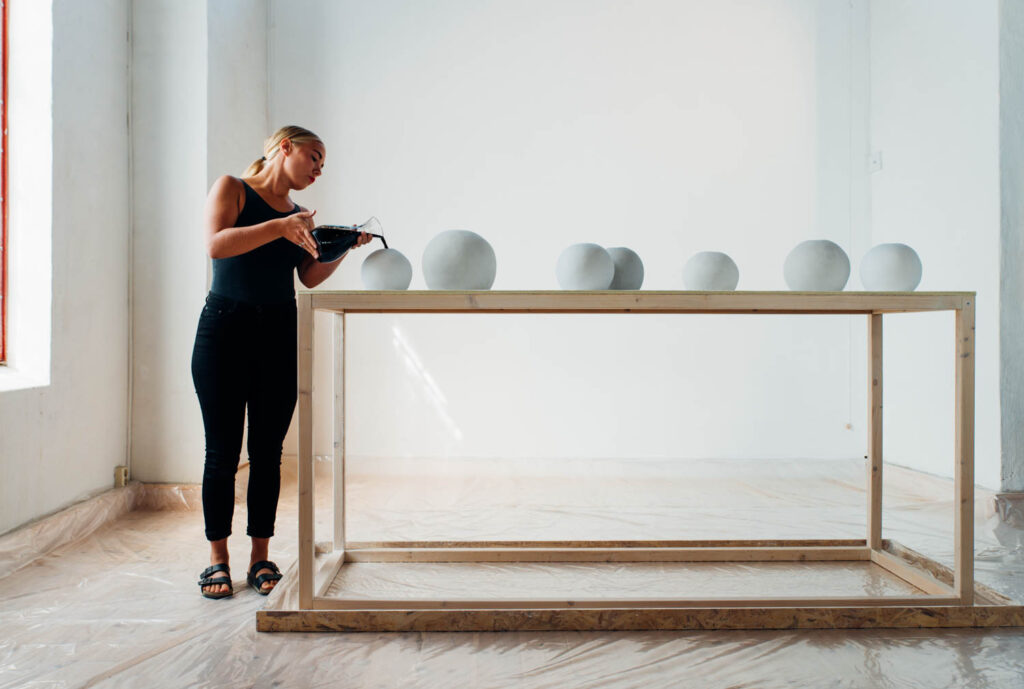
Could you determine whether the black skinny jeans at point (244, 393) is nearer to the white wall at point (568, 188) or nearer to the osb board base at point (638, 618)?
the osb board base at point (638, 618)

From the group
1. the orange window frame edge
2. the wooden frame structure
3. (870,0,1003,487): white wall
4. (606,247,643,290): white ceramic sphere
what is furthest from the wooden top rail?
(870,0,1003,487): white wall

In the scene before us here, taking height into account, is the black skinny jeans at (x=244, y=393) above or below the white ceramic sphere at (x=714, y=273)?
below

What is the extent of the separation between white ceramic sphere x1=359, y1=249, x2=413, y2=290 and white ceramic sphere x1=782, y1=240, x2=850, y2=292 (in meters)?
0.98

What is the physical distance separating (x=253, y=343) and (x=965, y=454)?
1.71 meters

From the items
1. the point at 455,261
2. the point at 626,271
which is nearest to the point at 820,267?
the point at 626,271

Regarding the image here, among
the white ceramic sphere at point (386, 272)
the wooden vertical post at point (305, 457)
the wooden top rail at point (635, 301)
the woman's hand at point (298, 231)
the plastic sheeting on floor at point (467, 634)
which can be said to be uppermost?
the woman's hand at point (298, 231)

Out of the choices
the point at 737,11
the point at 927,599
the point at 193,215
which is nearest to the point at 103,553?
the point at 193,215

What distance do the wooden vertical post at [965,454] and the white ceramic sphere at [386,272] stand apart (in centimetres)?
130

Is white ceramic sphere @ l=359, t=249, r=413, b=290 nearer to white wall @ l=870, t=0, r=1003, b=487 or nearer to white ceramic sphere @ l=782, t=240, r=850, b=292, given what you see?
white ceramic sphere @ l=782, t=240, r=850, b=292

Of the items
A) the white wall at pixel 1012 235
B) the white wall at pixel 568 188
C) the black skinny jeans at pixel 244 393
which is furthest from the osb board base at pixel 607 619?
the white wall at pixel 568 188

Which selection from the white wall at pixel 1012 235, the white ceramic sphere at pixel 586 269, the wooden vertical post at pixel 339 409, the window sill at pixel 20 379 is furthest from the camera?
the white wall at pixel 1012 235

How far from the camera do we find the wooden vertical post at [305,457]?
1.47 meters

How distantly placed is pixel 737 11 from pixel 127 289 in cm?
313

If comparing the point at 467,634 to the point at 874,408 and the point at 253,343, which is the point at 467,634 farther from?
the point at 874,408
